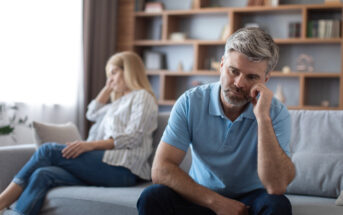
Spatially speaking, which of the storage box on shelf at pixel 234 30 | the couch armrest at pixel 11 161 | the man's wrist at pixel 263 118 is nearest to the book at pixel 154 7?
the storage box on shelf at pixel 234 30

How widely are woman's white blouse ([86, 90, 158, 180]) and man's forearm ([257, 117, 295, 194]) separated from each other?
937 millimetres

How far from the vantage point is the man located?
1621mm

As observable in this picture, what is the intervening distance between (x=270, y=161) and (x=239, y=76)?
0.33 meters

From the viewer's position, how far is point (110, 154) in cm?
238

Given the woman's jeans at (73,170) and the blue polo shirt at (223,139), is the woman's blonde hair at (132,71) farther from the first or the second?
the blue polo shirt at (223,139)

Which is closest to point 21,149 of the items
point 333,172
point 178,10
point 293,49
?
point 333,172

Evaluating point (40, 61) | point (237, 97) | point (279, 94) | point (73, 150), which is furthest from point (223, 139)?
point (279, 94)

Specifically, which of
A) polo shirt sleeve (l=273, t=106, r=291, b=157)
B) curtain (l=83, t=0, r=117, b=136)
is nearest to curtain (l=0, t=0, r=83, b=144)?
curtain (l=83, t=0, r=117, b=136)

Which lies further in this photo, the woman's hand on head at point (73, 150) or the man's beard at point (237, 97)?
the woman's hand on head at point (73, 150)

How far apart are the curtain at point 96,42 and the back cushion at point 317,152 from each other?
2521 millimetres

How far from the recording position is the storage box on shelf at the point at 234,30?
14.3 ft

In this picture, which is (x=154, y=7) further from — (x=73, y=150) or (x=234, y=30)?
(x=73, y=150)

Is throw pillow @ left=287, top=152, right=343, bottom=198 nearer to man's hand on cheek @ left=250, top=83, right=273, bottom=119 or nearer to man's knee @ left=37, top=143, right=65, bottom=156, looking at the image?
man's hand on cheek @ left=250, top=83, right=273, bottom=119

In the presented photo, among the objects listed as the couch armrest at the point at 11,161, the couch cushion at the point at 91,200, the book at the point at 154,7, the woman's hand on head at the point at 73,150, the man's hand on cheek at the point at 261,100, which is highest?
the book at the point at 154,7
